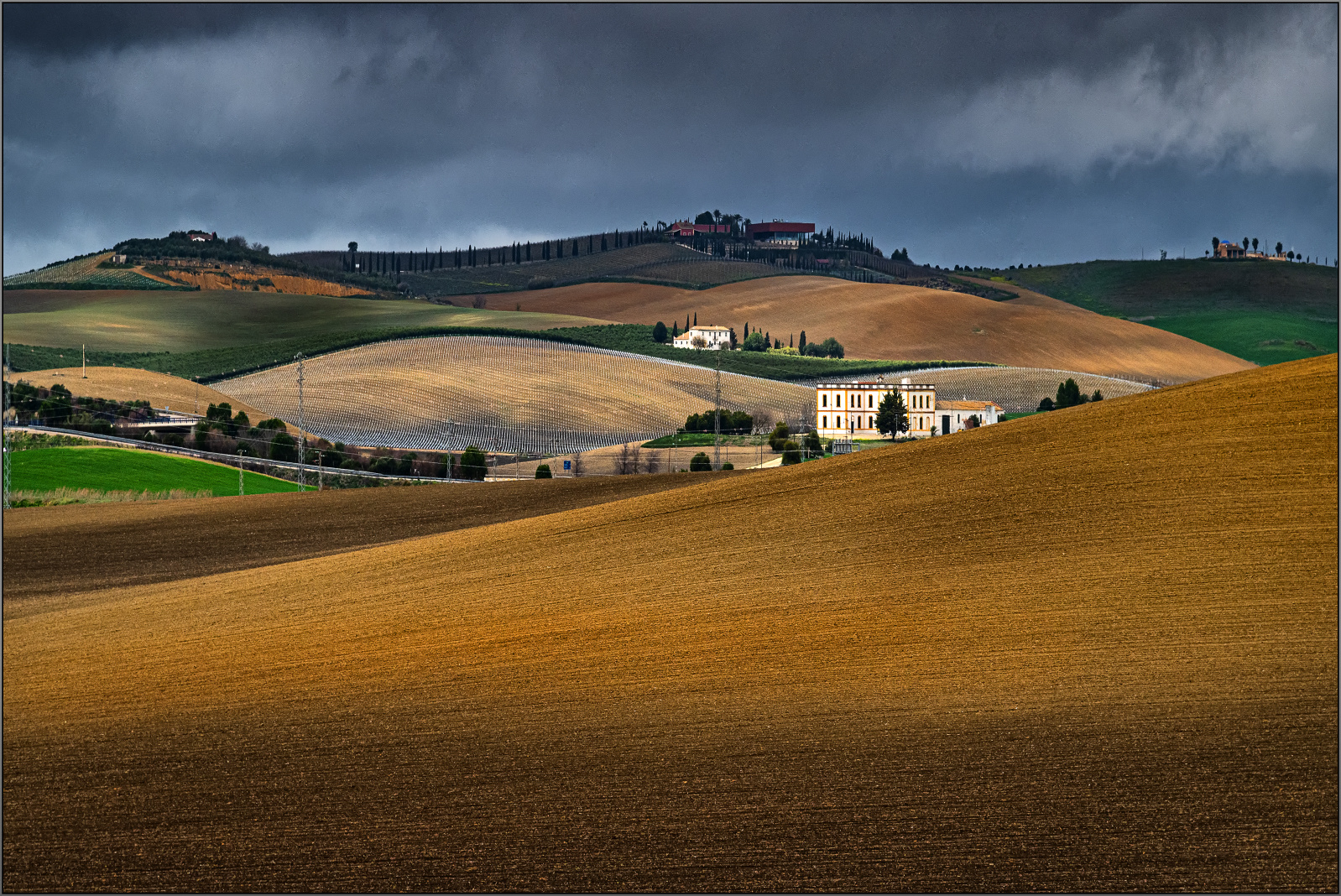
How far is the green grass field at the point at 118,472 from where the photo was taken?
5119 centimetres

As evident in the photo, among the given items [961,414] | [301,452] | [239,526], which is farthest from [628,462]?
[239,526]

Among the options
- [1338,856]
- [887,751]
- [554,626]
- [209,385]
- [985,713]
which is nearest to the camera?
[1338,856]

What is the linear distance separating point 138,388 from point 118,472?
40324 millimetres

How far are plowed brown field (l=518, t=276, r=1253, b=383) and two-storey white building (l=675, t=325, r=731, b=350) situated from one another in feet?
23.7

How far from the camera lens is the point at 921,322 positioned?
154 meters

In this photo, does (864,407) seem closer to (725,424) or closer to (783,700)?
(725,424)

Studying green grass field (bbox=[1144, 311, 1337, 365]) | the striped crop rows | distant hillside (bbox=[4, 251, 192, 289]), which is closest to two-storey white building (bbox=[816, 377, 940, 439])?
the striped crop rows

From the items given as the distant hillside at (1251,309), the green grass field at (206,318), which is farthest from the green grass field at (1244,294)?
the green grass field at (206,318)

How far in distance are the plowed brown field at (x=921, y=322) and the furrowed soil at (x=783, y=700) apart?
122538 millimetres

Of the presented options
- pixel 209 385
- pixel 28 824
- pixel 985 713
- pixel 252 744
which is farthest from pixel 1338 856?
pixel 209 385

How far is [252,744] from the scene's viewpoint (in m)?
14.4

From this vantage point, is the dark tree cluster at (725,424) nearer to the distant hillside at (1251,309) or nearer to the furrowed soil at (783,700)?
the furrowed soil at (783,700)

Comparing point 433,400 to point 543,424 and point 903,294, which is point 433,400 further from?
point 903,294

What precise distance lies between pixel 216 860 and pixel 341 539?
2231cm
